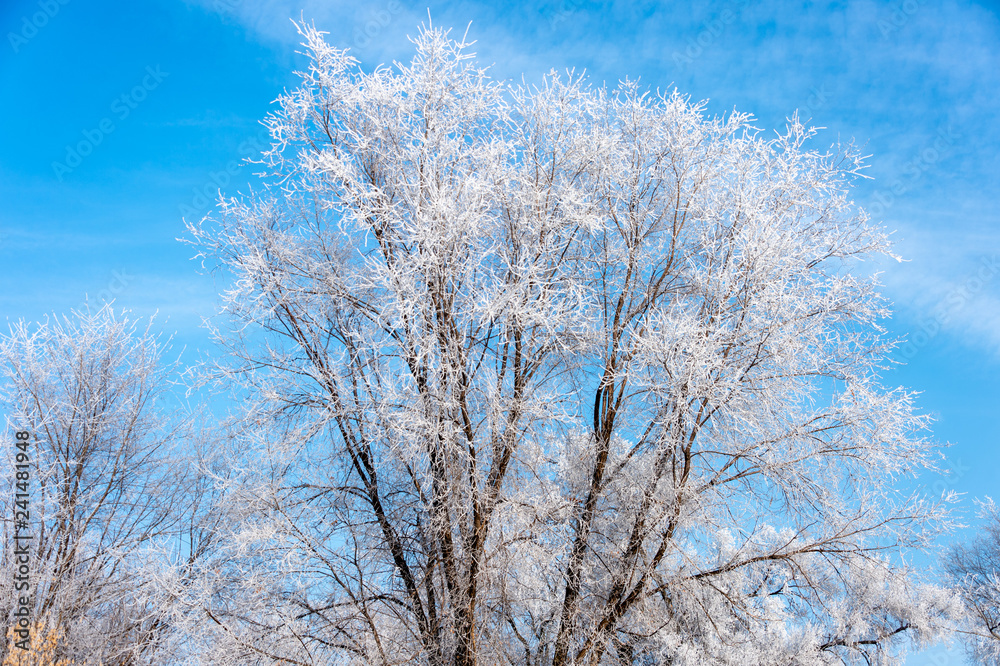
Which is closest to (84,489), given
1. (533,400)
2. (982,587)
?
(533,400)

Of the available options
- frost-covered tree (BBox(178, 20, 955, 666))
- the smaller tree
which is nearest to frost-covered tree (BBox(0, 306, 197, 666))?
frost-covered tree (BBox(178, 20, 955, 666))

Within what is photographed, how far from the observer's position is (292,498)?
8648 millimetres

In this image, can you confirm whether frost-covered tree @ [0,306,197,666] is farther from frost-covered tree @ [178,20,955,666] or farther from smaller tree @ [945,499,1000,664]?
smaller tree @ [945,499,1000,664]

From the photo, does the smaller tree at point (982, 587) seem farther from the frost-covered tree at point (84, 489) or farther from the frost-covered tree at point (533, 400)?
the frost-covered tree at point (84, 489)

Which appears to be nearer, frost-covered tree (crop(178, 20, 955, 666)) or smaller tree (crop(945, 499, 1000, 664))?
frost-covered tree (crop(178, 20, 955, 666))

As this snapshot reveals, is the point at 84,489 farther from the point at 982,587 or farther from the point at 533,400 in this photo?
the point at 982,587

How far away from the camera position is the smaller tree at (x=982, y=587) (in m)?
14.5

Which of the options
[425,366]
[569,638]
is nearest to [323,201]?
[425,366]

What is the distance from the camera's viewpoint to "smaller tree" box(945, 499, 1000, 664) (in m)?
14.5

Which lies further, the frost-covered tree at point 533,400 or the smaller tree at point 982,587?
the smaller tree at point 982,587

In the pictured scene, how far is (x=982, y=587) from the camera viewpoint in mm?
17172

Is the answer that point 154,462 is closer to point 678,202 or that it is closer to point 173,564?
point 173,564

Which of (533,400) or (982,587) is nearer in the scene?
(533,400)

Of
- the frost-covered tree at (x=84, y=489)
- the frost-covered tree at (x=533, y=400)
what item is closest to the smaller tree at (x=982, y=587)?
the frost-covered tree at (x=533, y=400)
